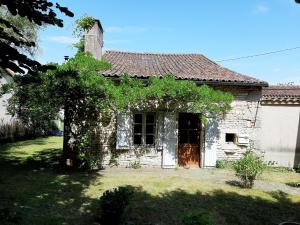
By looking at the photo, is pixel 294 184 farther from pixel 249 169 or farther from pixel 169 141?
pixel 169 141

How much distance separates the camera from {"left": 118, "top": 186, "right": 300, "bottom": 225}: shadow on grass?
302 inches

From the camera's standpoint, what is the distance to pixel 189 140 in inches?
550

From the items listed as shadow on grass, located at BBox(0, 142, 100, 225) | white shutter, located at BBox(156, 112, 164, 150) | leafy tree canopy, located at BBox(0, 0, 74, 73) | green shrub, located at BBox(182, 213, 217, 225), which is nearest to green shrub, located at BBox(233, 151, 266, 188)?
→ white shutter, located at BBox(156, 112, 164, 150)

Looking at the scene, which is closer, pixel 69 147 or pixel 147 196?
pixel 147 196

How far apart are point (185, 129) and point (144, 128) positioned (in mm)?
1712

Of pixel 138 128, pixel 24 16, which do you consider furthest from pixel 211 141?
pixel 24 16

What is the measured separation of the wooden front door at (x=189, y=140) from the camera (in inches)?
543

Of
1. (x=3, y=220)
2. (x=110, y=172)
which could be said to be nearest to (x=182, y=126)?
(x=110, y=172)

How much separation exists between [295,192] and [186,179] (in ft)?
10.9

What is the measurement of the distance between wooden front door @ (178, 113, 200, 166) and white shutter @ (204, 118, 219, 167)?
0.49m

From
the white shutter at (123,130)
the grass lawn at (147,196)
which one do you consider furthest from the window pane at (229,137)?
the white shutter at (123,130)

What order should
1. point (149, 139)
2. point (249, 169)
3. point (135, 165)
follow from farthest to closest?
point (149, 139) → point (135, 165) → point (249, 169)

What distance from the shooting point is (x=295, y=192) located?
10.3 meters

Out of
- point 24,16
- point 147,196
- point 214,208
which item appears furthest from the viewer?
point 147,196
